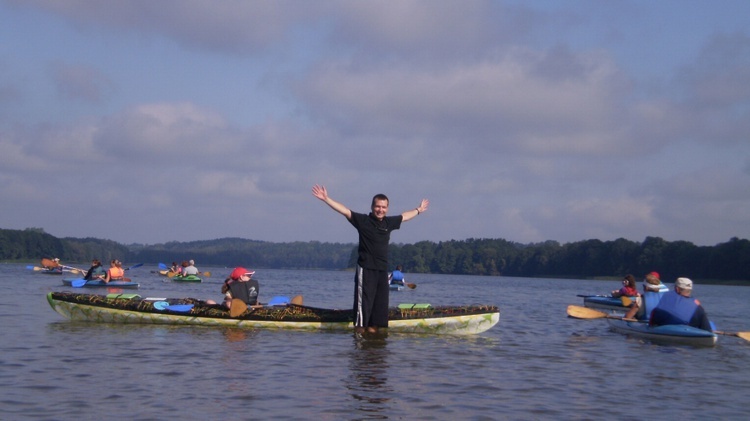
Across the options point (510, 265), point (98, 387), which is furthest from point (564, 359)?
point (510, 265)

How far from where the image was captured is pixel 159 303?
14297 millimetres

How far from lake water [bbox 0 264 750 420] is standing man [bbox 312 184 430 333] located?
0.44 m

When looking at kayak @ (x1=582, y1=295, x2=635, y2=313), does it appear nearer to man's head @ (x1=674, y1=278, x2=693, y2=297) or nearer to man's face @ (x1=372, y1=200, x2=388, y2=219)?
man's head @ (x1=674, y1=278, x2=693, y2=297)

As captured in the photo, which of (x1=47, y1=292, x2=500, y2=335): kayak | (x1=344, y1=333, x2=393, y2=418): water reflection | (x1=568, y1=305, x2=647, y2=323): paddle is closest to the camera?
(x1=344, y1=333, x2=393, y2=418): water reflection

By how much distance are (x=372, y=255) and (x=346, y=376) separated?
3.07 meters

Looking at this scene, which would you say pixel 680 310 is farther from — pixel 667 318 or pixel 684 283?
pixel 684 283

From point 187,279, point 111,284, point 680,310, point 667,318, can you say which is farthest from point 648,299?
point 187,279

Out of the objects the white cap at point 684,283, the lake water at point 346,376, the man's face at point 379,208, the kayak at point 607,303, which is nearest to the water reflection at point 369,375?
the lake water at point 346,376

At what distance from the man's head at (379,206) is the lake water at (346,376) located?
82.5 inches

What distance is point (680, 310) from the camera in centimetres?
1415

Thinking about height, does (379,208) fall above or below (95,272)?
above

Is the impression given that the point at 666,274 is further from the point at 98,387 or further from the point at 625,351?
the point at 98,387

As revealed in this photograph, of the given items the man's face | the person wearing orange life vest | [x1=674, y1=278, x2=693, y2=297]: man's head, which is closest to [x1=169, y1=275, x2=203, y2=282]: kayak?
the person wearing orange life vest

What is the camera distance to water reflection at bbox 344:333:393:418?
23.7ft
